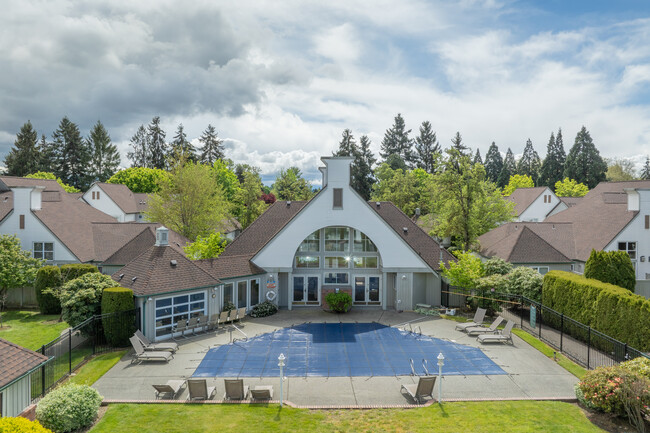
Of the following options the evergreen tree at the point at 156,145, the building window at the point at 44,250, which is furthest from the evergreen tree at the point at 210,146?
the building window at the point at 44,250

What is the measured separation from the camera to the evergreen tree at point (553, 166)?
3447 inches

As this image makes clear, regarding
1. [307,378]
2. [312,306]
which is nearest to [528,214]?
[312,306]

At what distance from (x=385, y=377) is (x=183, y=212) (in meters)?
28.6

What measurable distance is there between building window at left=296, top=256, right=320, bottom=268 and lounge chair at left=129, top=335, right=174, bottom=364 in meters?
11.6

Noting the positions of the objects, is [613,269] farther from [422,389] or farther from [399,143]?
[399,143]

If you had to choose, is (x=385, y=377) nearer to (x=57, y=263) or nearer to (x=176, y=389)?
(x=176, y=389)

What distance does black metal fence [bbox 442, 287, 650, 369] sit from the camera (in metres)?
17.2

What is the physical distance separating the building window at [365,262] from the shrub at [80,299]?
51.2ft

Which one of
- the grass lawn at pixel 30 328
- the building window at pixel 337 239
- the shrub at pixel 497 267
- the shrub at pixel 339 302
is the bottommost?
the grass lawn at pixel 30 328

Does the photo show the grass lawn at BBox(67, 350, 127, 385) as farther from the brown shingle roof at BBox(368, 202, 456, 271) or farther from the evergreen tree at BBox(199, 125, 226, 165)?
the evergreen tree at BBox(199, 125, 226, 165)

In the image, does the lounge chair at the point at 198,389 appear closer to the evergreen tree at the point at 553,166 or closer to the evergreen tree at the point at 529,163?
the evergreen tree at the point at 553,166

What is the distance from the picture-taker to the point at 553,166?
8812 centimetres

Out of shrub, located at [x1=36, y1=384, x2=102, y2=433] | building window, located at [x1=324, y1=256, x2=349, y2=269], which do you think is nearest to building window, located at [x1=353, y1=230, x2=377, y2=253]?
building window, located at [x1=324, y1=256, x2=349, y2=269]

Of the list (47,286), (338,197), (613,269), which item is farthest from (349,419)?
(47,286)
